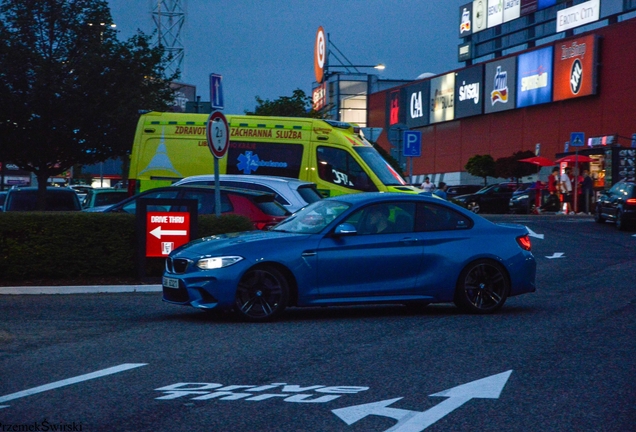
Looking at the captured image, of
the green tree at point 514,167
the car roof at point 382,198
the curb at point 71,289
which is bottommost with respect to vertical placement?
the curb at point 71,289

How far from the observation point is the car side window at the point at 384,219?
1145 cm

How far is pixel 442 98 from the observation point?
273 ft

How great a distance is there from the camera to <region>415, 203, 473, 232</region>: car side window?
38.5ft

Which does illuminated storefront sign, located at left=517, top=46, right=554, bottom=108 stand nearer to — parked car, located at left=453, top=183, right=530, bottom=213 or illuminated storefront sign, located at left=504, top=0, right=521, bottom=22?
illuminated storefront sign, located at left=504, top=0, right=521, bottom=22

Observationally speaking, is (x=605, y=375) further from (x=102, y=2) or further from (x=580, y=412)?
(x=102, y=2)

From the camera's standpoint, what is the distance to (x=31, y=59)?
97.9 ft

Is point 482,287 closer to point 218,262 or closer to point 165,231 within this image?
point 218,262

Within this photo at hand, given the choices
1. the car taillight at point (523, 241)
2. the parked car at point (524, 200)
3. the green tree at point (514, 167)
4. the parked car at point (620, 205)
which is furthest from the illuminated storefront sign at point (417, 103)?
the car taillight at point (523, 241)

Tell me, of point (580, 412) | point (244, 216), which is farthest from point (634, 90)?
point (580, 412)

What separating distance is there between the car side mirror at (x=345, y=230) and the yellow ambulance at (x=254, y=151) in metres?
11.4

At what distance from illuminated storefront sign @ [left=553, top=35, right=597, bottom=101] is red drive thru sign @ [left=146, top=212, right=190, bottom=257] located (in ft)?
159

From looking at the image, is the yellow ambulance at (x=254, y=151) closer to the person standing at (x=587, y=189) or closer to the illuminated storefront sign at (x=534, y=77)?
the person standing at (x=587, y=189)

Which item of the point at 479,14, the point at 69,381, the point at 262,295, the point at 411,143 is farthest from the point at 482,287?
the point at 479,14

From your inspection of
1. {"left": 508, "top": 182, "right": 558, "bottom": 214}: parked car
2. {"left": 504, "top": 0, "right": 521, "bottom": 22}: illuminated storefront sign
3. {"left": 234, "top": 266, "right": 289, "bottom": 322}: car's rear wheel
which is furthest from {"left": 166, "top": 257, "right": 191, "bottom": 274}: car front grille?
{"left": 504, "top": 0, "right": 521, "bottom": 22}: illuminated storefront sign
